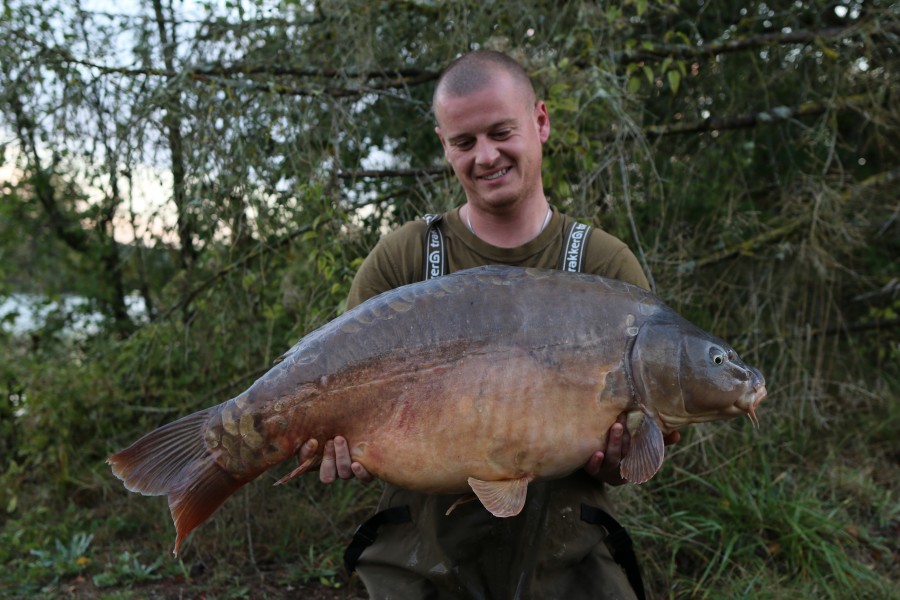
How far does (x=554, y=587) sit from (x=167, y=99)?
2471 millimetres

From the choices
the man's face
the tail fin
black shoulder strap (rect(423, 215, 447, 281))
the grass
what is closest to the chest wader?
black shoulder strap (rect(423, 215, 447, 281))

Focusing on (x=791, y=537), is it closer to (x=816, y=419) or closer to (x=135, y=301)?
(x=816, y=419)

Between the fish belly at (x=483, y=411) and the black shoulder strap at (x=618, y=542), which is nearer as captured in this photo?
the fish belly at (x=483, y=411)

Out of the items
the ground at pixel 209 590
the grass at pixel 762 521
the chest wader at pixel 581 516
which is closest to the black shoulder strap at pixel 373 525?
the chest wader at pixel 581 516

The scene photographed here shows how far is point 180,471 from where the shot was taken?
1758mm

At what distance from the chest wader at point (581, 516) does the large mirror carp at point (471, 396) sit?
0.32 metres

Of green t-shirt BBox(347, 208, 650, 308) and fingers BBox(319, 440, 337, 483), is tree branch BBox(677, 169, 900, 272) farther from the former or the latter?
fingers BBox(319, 440, 337, 483)

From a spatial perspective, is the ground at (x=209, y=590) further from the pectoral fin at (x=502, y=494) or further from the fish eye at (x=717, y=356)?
the fish eye at (x=717, y=356)

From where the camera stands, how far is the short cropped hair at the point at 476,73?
211 centimetres

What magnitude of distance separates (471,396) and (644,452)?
1.28 feet

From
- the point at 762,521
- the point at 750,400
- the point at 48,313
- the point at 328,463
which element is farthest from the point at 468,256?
the point at 48,313

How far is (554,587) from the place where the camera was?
81.7 inches

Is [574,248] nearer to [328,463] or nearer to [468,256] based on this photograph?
[468,256]

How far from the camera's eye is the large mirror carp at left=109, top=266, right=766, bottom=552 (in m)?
1.71
